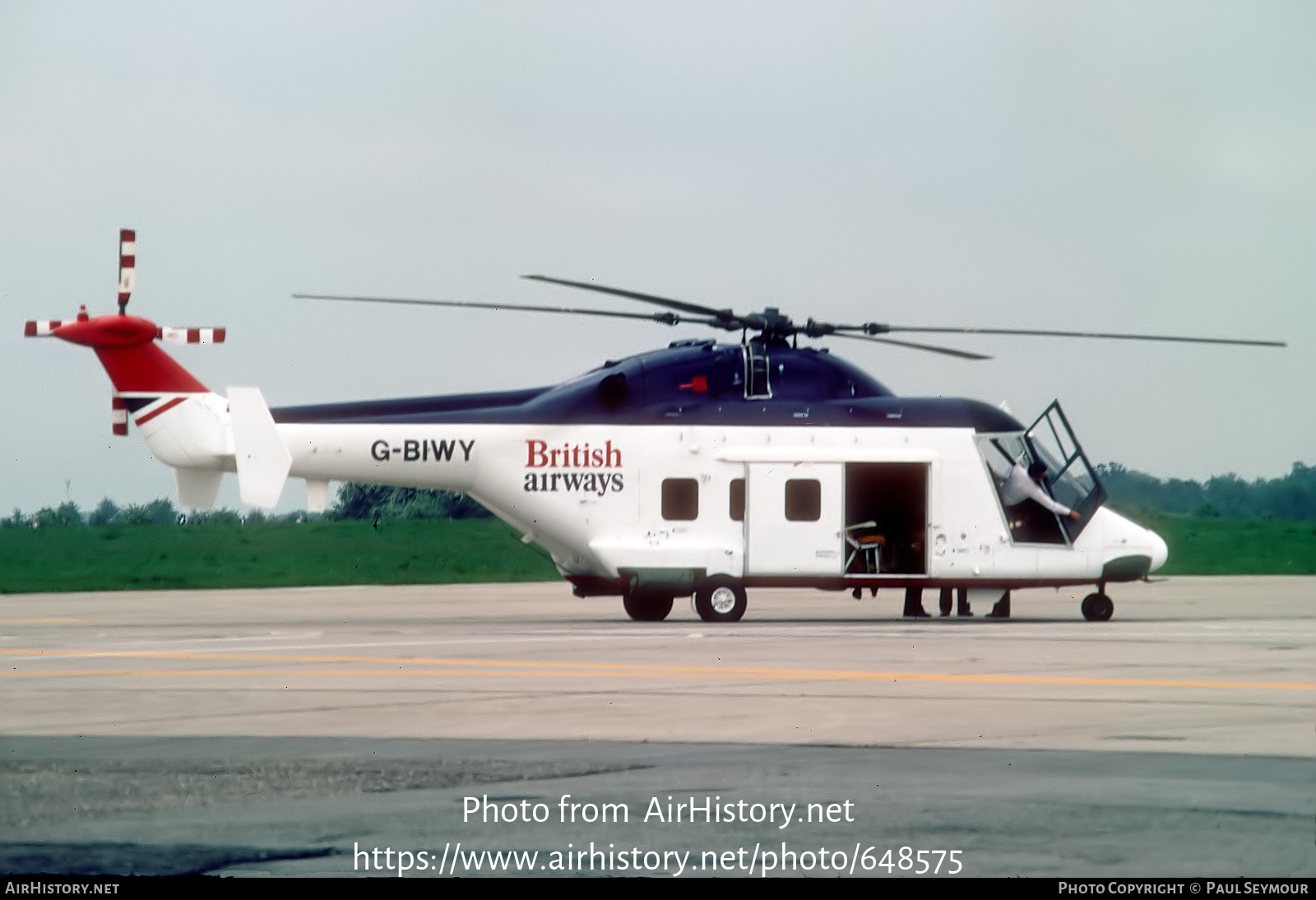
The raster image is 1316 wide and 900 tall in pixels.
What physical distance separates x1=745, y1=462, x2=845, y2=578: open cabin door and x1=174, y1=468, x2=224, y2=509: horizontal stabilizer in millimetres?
7428

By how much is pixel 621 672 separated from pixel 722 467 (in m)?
9.71

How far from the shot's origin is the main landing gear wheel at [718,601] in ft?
77.4

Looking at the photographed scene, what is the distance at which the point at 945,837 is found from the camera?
21.8ft

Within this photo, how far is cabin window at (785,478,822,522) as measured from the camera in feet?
78.0

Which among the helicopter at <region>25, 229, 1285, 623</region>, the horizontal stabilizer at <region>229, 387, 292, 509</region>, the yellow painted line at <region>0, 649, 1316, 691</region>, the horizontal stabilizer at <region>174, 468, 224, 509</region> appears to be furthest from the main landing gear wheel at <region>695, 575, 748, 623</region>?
the yellow painted line at <region>0, 649, 1316, 691</region>

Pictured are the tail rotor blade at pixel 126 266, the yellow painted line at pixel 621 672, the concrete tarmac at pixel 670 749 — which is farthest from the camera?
the tail rotor blade at pixel 126 266

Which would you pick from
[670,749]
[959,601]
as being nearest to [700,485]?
[959,601]

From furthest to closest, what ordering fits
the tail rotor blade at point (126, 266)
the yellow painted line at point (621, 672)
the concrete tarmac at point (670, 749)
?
the tail rotor blade at point (126, 266)
the yellow painted line at point (621, 672)
the concrete tarmac at point (670, 749)

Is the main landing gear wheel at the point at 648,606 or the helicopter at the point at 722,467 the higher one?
the helicopter at the point at 722,467

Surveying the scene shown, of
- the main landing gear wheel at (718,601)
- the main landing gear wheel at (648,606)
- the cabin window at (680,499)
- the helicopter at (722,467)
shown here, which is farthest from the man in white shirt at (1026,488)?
the main landing gear wheel at (648,606)

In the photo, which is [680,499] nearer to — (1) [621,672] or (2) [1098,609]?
(2) [1098,609]

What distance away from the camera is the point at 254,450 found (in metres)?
22.8

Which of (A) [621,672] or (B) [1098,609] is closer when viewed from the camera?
(A) [621,672]

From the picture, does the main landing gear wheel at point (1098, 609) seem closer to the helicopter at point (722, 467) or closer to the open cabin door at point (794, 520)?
the helicopter at point (722, 467)
